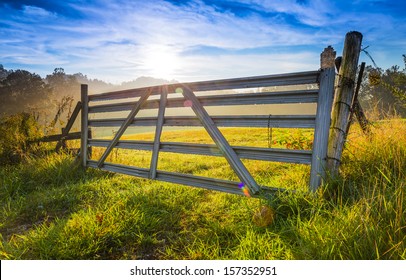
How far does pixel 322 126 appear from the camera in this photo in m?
3.45

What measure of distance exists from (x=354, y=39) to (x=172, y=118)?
311 centimetres

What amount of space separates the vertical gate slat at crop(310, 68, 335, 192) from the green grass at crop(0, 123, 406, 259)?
21 cm

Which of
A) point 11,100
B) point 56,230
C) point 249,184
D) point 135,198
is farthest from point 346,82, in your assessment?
point 11,100

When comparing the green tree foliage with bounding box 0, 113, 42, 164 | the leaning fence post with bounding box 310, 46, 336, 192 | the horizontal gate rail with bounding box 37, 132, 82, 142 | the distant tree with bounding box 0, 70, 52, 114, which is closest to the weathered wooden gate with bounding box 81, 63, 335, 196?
the leaning fence post with bounding box 310, 46, 336, 192

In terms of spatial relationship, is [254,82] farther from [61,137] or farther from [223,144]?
[61,137]

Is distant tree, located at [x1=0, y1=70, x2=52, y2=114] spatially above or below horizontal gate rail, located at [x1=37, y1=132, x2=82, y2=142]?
above

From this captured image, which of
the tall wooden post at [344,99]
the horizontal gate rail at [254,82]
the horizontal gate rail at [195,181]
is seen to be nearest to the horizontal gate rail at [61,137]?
the horizontal gate rail at [195,181]

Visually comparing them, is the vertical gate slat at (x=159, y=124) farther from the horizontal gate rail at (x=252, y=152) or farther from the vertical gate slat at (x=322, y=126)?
the vertical gate slat at (x=322, y=126)

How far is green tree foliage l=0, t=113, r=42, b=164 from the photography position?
7.25 meters

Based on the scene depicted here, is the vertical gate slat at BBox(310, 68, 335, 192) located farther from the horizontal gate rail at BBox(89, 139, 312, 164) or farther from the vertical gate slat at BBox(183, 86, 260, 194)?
the vertical gate slat at BBox(183, 86, 260, 194)

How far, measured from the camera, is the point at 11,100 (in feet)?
145

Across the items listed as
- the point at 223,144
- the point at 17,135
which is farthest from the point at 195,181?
the point at 17,135

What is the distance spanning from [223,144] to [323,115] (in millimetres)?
1482
